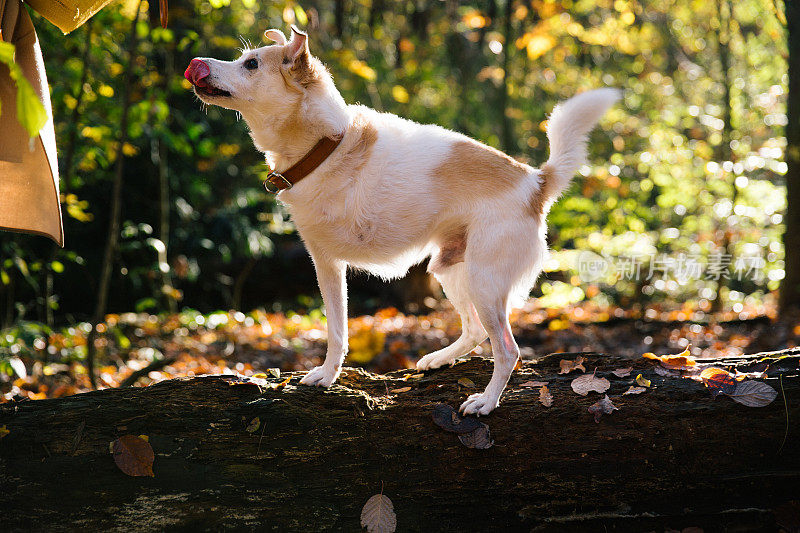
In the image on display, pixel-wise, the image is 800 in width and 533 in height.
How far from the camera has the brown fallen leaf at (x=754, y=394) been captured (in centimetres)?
248

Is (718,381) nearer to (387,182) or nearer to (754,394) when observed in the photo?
(754,394)

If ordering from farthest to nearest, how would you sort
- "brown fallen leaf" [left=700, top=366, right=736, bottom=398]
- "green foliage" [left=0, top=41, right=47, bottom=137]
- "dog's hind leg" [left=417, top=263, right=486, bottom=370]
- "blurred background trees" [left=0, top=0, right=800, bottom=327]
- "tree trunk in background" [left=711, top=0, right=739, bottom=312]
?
"tree trunk in background" [left=711, top=0, right=739, bottom=312]
"blurred background trees" [left=0, top=0, right=800, bottom=327]
"dog's hind leg" [left=417, top=263, right=486, bottom=370]
"brown fallen leaf" [left=700, top=366, right=736, bottom=398]
"green foliage" [left=0, top=41, right=47, bottom=137]

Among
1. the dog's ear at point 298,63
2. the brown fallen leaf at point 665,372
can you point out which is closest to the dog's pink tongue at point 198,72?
the dog's ear at point 298,63

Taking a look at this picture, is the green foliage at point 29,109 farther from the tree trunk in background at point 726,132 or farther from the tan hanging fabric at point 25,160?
the tree trunk in background at point 726,132

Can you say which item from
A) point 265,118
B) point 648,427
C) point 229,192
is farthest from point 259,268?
point 648,427

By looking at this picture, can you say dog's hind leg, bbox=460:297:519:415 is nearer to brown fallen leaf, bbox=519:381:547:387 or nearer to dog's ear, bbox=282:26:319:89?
brown fallen leaf, bbox=519:381:547:387

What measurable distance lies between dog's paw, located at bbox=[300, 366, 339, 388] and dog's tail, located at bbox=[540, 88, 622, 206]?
50.4 inches

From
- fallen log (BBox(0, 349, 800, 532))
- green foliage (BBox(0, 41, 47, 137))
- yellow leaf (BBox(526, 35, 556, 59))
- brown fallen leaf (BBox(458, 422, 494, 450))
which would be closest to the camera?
green foliage (BBox(0, 41, 47, 137))

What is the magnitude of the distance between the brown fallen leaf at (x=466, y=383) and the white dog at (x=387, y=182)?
20cm

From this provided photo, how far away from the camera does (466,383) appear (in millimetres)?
2898

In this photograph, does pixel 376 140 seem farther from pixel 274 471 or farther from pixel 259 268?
pixel 259 268

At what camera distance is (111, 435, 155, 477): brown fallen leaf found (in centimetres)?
231

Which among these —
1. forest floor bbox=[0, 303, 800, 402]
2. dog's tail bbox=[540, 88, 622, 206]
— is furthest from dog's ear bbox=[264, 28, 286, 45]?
forest floor bbox=[0, 303, 800, 402]

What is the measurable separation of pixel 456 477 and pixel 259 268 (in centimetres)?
846
